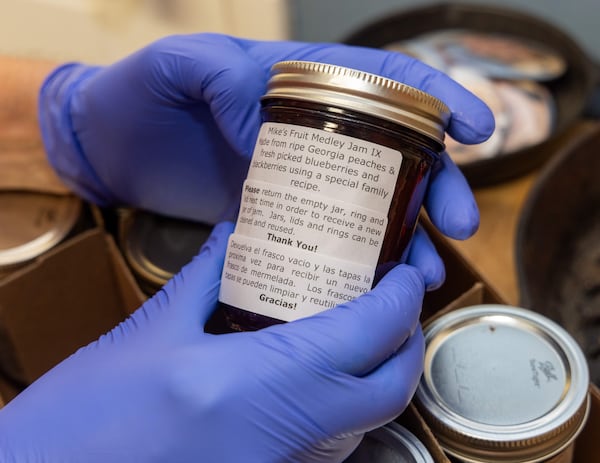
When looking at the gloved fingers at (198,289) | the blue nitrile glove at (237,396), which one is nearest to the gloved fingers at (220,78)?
the gloved fingers at (198,289)

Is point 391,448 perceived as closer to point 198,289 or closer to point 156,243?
point 198,289

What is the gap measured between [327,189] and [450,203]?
17cm

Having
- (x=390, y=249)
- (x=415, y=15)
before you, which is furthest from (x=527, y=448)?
(x=415, y=15)

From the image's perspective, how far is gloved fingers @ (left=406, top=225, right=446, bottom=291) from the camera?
52 cm

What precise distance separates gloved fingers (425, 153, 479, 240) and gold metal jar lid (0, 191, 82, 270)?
42cm

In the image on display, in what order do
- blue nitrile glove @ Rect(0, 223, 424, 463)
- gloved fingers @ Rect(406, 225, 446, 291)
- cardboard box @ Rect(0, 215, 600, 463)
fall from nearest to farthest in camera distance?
blue nitrile glove @ Rect(0, 223, 424, 463), gloved fingers @ Rect(406, 225, 446, 291), cardboard box @ Rect(0, 215, 600, 463)

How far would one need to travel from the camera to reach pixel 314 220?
407 mm

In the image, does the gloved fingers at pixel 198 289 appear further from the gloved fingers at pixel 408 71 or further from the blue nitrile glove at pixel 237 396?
the gloved fingers at pixel 408 71

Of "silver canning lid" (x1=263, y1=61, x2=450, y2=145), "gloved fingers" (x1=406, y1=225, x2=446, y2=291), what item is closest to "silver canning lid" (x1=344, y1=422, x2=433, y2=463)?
"gloved fingers" (x1=406, y1=225, x2=446, y2=291)

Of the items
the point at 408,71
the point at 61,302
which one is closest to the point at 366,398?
the point at 408,71

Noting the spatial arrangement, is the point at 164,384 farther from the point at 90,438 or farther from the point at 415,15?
the point at 415,15

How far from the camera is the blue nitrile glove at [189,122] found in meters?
0.54

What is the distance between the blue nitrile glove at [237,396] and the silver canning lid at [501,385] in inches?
2.5

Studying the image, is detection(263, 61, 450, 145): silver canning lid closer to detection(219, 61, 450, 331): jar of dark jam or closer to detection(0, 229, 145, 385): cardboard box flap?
detection(219, 61, 450, 331): jar of dark jam
